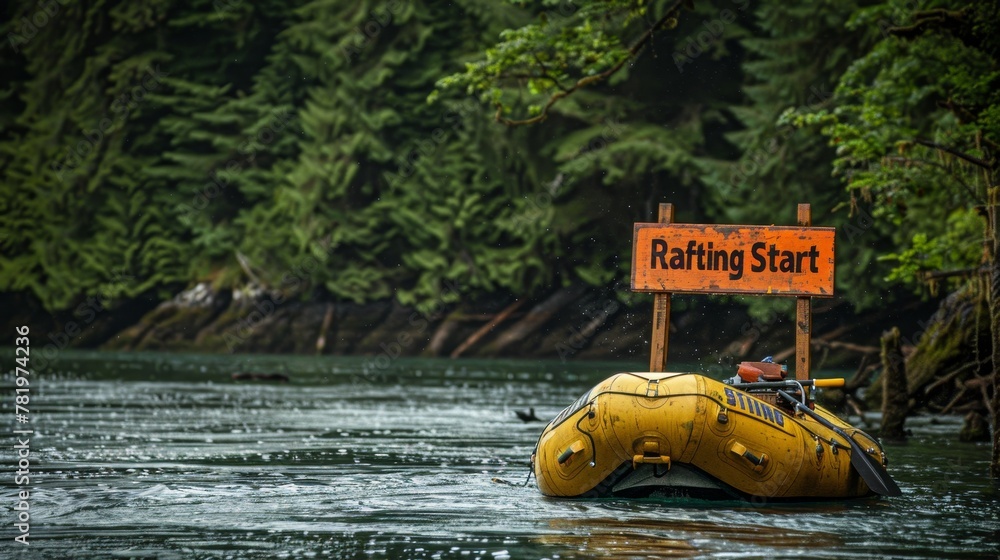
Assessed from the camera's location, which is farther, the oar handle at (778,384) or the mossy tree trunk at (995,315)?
the mossy tree trunk at (995,315)

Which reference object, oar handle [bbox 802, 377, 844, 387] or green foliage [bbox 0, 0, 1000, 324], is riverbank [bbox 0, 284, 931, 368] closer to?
green foliage [bbox 0, 0, 1000, 324]

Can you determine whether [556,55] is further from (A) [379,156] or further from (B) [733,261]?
(A) [379,156]

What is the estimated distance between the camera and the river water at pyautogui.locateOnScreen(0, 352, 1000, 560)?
9.93m

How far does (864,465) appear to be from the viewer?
12625mm

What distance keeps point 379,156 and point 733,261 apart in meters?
41.8

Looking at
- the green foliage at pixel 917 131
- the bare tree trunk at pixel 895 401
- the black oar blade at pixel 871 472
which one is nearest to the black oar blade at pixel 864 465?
the black oar blade at pixel 871 472

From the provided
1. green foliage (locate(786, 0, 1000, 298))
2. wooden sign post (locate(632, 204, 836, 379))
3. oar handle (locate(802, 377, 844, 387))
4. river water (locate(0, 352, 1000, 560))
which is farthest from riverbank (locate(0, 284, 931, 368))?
oar handle (locate(802, 377, 844, 387))

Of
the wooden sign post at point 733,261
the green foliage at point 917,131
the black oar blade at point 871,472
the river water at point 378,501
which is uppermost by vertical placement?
the green foliage at point 917,131

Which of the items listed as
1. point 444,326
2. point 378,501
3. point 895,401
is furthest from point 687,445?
point 444,326

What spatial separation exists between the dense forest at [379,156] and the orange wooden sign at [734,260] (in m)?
24.2

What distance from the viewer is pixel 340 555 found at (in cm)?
962

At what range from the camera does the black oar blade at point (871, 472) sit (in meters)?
12.6

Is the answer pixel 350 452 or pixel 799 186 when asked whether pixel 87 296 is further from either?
pixel 350 452

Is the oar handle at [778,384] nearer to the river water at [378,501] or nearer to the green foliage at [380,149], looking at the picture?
the river water at [378,501]
